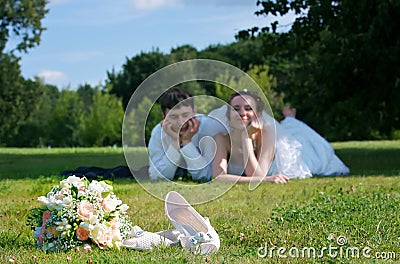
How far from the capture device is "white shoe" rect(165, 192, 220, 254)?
149 inches

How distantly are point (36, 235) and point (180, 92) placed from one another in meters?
4.18

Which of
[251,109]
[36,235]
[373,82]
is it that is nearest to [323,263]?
[36,235]

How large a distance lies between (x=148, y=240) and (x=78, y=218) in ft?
1.62

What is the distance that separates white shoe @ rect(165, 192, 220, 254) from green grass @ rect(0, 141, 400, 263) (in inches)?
3.7

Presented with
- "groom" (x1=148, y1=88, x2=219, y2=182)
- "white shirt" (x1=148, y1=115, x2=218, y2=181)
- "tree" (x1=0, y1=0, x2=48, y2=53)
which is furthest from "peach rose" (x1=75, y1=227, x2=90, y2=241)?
"tree" (x1=0, y1=0, x2=48, y2=53)

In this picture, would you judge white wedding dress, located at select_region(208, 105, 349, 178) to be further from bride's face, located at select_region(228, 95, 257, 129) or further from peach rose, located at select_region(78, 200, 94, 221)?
peach rose, located at select_region(78, 200, 94, 221)

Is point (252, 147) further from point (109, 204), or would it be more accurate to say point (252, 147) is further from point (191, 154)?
point (109, 204)

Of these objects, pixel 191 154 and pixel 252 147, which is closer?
pixel 191 154

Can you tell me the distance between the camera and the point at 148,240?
3.96 metres

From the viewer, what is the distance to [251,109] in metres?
7.91

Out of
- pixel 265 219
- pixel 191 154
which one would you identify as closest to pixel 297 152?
pixel 191 154

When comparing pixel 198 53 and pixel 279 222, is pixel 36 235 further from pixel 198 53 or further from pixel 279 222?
pixel 198 53

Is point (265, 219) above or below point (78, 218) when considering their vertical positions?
below

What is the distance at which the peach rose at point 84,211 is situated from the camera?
12.4 ft
